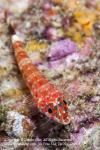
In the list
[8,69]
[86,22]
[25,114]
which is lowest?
[25,114]

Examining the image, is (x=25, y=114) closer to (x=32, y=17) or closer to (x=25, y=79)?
(x=25, y=79)

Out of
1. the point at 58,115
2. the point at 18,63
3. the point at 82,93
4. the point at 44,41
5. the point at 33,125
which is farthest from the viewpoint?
the point at 44,41

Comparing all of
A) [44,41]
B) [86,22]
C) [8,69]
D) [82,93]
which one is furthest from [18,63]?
[86,22]

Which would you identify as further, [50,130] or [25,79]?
[25,79]

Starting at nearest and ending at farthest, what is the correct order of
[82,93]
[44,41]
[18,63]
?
[82,93], [18,63], [44,41]

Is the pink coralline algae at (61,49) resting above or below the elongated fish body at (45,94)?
above
